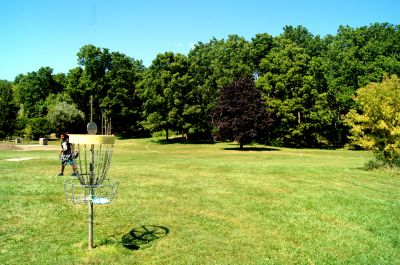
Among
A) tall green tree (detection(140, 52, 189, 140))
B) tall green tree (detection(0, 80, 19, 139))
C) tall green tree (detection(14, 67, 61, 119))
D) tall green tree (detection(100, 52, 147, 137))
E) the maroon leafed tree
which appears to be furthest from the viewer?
tall green tree (detection(14, 67, 61, 119))

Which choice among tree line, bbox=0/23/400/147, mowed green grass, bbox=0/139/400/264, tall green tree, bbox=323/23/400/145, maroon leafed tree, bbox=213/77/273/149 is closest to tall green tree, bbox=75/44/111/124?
tree line, bbox=0/23/400/147

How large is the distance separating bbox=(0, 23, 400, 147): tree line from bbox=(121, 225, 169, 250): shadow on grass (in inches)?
1977

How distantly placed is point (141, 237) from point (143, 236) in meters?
0.10

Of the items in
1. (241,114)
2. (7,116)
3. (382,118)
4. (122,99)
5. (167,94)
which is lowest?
(382,118)

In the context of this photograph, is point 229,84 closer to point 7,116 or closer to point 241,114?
point 241,114

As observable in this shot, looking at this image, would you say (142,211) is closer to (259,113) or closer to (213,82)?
(259,113)

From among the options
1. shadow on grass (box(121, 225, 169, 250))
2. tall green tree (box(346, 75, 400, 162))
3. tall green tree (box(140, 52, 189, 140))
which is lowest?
shadow on grass (box(121, 225, 169, 250))

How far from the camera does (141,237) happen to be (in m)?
11.4

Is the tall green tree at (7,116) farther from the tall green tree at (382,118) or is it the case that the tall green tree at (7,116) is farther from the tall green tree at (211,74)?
the tall green tree at (382,118)

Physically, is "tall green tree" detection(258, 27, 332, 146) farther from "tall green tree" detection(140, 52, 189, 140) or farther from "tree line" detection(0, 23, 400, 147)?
"tall green tree" detection(140, 52, 189, 140)

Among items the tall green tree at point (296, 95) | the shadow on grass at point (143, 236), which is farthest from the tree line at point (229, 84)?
the shadow on grass at point (143, 236)

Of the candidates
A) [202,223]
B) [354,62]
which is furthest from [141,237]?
[354,62]

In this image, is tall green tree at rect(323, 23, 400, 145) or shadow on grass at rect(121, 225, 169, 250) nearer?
shadow on grass at rect(121, 225, 169, 250)

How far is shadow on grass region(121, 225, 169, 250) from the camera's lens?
1077 cm
